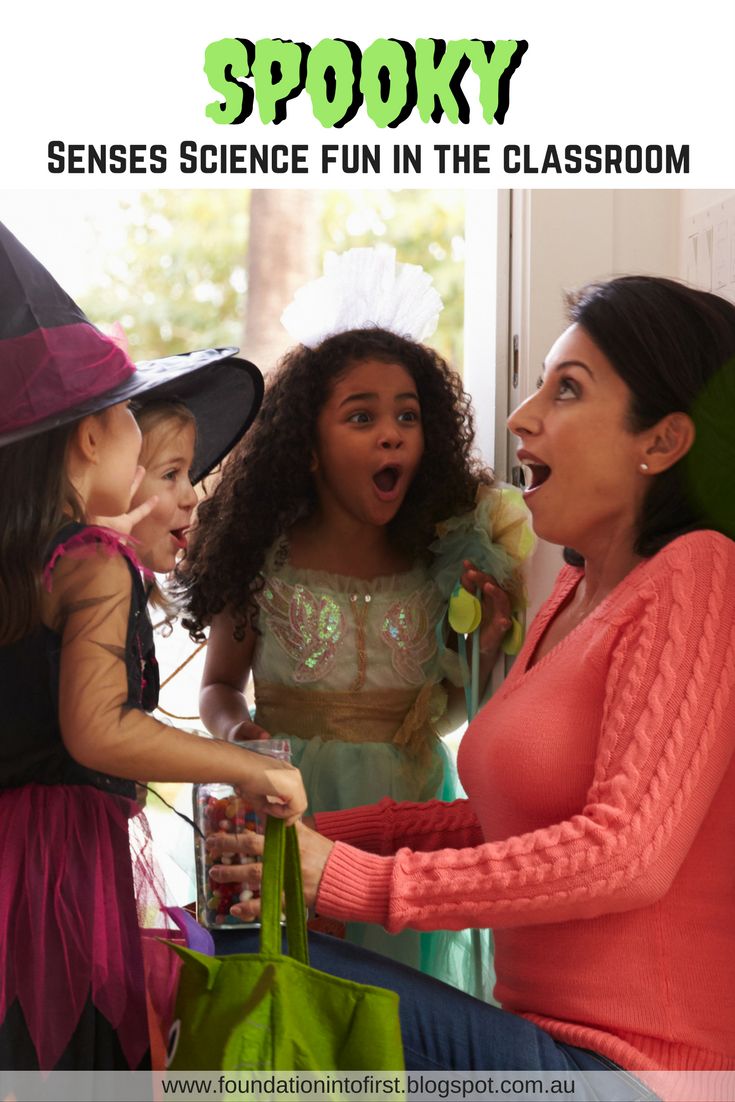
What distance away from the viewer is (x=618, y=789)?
1.16 m

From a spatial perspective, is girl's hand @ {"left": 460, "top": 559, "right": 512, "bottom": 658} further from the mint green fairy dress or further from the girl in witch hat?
the girl in witch hat

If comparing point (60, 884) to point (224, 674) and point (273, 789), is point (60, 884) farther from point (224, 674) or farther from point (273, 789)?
point (224, 674)

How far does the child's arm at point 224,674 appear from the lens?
1.85 metres

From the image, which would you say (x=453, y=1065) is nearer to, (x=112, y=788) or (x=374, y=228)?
(x=112, y=788)

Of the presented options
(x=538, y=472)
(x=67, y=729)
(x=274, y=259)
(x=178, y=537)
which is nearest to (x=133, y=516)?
(x=178, y=537)

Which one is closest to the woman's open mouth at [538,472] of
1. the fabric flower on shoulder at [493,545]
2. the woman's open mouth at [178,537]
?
the fabric flower on shoulder at [493,545]

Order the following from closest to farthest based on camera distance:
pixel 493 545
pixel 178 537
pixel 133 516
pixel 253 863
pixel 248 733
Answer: pixel 253 863 < pixel 133 516 < pixel 178 537 < pixel 248 733 < pixel 493 545

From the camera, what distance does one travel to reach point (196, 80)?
6.59 feet

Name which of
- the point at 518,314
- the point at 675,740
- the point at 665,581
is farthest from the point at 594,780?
the point at 518,314

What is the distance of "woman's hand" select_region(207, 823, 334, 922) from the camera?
3.97 feet

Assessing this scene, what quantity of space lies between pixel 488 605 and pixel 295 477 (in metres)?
0.34

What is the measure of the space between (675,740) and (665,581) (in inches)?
6.6

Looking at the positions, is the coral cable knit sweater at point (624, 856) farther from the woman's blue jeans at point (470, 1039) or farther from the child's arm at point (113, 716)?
the child's arm at point (113, 716)

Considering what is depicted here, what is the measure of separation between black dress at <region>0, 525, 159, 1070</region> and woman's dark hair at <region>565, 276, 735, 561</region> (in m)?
0.58
